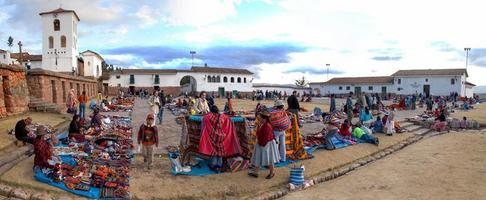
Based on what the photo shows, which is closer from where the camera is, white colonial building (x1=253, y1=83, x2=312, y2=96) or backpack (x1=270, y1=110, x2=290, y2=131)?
backpack (x1=270, y1=110, x2=290, y2=131)

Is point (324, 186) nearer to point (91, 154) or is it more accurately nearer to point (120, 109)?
point (91, 154)

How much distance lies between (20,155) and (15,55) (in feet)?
197

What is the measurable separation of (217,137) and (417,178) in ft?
18.3

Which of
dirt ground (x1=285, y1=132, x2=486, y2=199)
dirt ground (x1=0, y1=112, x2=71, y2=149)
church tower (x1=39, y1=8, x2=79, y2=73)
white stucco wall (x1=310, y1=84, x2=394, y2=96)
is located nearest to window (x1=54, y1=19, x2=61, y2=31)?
church tower (x1=39, y1=8, x2=79, y2=73)

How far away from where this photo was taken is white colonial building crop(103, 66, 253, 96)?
187ft

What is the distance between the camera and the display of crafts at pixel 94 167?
26.6ft

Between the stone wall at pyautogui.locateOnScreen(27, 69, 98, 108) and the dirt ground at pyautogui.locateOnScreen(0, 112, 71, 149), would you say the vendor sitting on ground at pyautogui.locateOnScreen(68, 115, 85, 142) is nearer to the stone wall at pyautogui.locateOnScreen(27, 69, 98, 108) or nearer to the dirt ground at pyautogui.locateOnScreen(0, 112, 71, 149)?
the dirt ground at pyautogui.locateOnScreen(0, 112, 71, 149)

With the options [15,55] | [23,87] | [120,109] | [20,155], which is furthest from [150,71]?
[20,155]

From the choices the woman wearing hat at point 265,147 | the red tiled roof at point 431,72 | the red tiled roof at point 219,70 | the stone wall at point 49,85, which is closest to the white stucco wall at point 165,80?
the red tiled roof at point 219,70

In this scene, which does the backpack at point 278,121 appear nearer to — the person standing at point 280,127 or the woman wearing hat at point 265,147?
the person standing at point 280,127

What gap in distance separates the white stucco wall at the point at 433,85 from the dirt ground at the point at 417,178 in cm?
4472

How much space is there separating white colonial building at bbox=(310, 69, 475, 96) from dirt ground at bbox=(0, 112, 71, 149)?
4679 centimetres

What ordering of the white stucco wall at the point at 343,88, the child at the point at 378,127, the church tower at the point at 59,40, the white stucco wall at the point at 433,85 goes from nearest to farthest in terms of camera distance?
the child at the point at 378,127
the church tower at the point at 59,40
the white stucco wall at the point at 433,85
the white stucco wall at the point at 343,88

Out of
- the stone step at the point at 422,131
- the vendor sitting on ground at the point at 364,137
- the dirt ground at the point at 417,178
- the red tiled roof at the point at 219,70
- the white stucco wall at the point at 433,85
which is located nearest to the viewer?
the dirt ground at the point at 417,178
